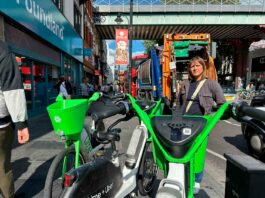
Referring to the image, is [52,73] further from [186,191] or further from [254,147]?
[186,191]

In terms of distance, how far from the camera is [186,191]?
6.37ft

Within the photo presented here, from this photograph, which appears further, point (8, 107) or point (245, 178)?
point (8, 107)

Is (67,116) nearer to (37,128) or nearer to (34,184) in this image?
(34,184)

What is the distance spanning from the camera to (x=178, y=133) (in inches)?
71.5

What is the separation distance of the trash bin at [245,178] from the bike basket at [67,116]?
1.31m

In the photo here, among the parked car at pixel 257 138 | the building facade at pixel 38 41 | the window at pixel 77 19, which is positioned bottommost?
the parked car at pixel 257 138

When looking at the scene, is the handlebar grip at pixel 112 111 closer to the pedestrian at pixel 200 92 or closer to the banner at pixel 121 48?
the pedestrian at pixel 200 92

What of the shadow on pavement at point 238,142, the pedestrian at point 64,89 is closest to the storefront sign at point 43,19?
the pedestrian at point 64,89

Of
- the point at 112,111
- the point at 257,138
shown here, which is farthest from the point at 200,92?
the point at 257,138

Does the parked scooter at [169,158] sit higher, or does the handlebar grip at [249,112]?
the handlebar grip at [249,112]

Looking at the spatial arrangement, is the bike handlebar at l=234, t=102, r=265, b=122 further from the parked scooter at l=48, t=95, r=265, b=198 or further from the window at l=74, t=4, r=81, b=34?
the window at l=74, t=4, r=81, b=34

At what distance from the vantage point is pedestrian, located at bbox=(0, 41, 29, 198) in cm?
234

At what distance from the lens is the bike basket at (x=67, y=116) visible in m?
1.97

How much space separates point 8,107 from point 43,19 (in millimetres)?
8992
